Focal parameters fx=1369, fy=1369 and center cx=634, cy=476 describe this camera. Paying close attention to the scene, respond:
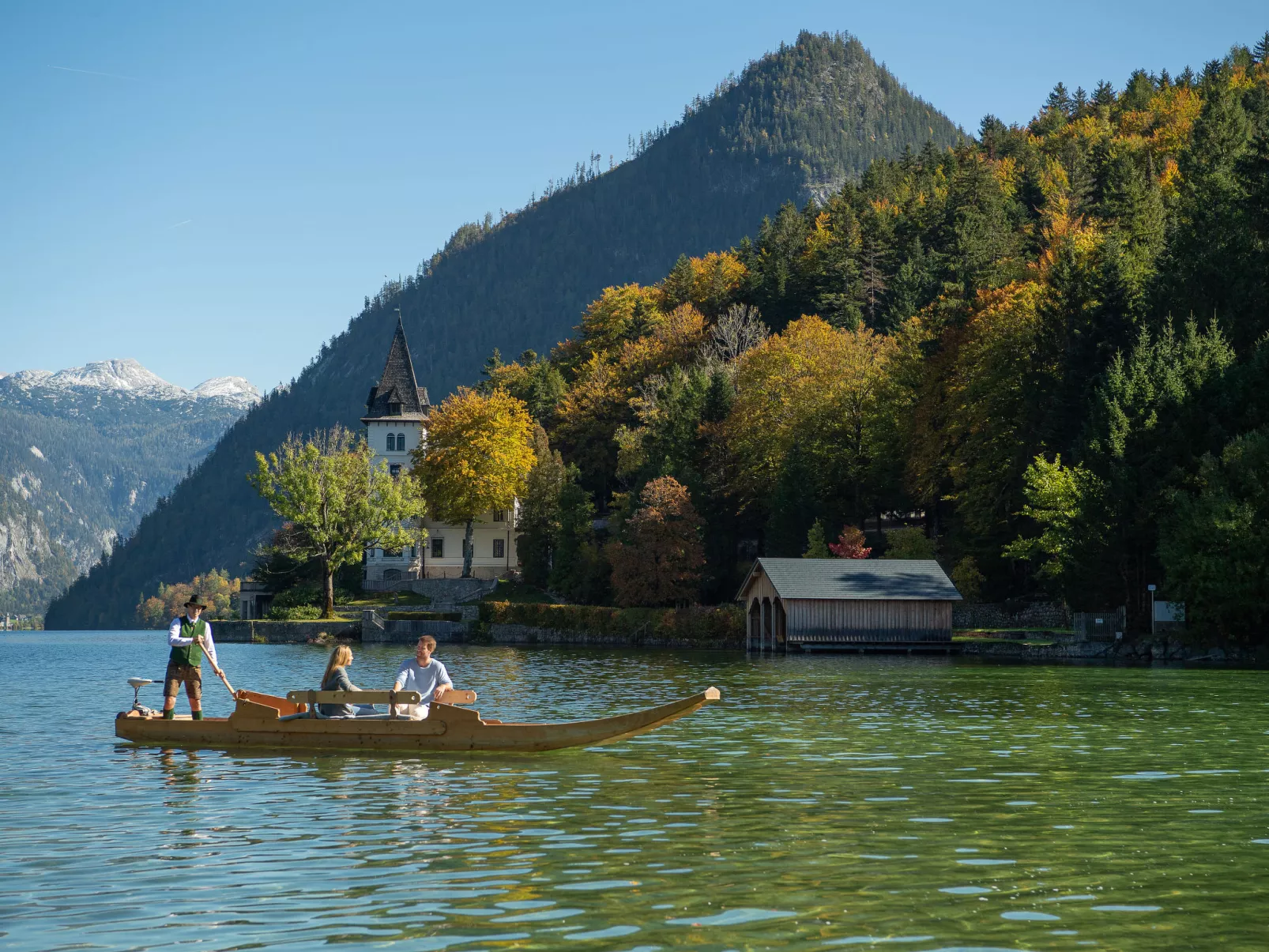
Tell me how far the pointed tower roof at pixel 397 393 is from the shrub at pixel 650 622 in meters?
38.7

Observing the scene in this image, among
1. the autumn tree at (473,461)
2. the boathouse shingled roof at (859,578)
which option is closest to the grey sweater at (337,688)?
the boathouse shingled roof at (859,578)

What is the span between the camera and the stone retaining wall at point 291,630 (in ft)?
316

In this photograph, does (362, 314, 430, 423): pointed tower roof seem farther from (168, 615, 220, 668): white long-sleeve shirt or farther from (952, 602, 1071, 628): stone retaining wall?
(168, 615, 220, 668): white long-sleeve shirt

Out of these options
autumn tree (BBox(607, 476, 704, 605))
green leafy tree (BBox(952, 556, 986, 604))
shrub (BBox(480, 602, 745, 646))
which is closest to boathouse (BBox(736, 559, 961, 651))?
green leafy tree (BBox(952, 556, 986, 604))

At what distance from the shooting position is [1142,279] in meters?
75.5

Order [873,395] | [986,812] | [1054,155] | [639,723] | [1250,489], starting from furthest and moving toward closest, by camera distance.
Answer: [1054,155] < [873,395] < [1250,489] < [639,723] < [986,812]

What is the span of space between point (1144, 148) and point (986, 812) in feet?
407

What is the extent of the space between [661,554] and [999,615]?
65.4ft

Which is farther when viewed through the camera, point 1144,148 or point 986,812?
point 1144,148

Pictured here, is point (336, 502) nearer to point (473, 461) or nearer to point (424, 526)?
point (473, 461)

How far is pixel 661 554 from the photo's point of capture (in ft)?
270

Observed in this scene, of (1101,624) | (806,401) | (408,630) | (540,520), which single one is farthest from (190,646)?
(540,520)

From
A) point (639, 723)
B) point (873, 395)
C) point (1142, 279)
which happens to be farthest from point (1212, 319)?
point (639, 723)

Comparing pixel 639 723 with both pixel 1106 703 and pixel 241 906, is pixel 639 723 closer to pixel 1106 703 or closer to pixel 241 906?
pixel 241 906
